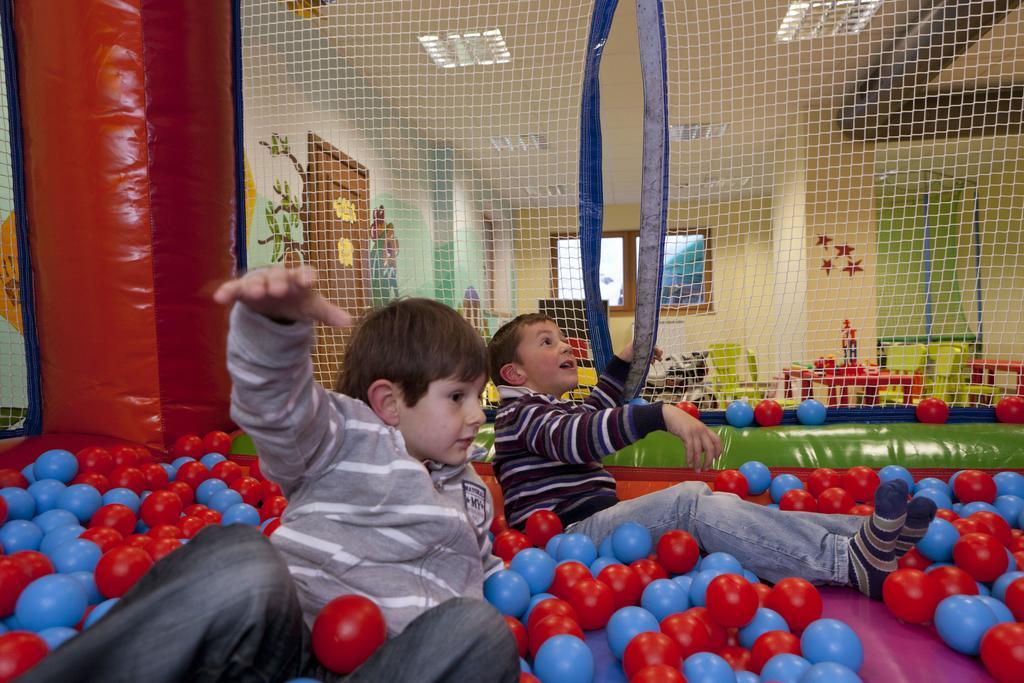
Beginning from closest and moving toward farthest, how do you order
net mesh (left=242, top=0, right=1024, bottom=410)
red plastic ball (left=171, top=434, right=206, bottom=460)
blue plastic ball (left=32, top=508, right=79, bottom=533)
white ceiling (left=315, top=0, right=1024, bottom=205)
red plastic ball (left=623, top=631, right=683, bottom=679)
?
red plastic ball (left=623, top=631, right=683, bottom=679) < blue plastic ball (left=32, top=508, right=79, bottom=533) < red plastic ball (left=171, top=434, right=206, bottom=460) < net mesh (left=242, top=0, right=1024, bottom=410) < white ceiling (left=315, top=0, right=1024, bottom=205)

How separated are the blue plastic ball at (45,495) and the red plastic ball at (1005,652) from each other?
5.60 ft

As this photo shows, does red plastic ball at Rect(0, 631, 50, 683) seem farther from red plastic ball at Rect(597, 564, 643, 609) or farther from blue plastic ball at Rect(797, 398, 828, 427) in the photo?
blue plastic ball at Rect(797, 398, 828, 427)

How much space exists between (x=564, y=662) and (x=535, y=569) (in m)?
0.28

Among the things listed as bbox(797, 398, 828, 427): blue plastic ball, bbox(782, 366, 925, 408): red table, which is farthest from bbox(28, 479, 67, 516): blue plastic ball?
bbox(782, 366, 925, 408): red table

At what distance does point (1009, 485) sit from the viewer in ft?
5.58

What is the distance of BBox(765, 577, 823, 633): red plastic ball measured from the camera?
1096 millimetres

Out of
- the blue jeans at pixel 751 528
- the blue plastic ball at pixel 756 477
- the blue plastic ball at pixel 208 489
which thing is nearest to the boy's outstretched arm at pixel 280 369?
the blue jeans at pixel 751 528

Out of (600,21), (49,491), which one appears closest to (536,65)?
(600,21)

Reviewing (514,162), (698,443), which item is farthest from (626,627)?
(514,162)

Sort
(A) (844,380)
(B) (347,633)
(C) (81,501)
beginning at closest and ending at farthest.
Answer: (B) (347,633) < (C) (81,501) < (A) (844,380)

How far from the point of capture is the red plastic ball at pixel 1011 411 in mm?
2012

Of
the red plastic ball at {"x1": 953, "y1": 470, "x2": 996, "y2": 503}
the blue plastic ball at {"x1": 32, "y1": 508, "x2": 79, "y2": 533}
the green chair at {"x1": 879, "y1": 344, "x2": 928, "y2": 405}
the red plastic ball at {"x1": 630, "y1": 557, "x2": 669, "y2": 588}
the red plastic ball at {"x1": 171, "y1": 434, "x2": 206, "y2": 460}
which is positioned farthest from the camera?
the green chair at {"x1": 879, "y1": 344, "x2": 928, "y2": 405}

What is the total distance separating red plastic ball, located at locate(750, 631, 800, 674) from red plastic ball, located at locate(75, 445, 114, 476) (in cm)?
160

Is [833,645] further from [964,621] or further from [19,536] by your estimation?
[19,536]
